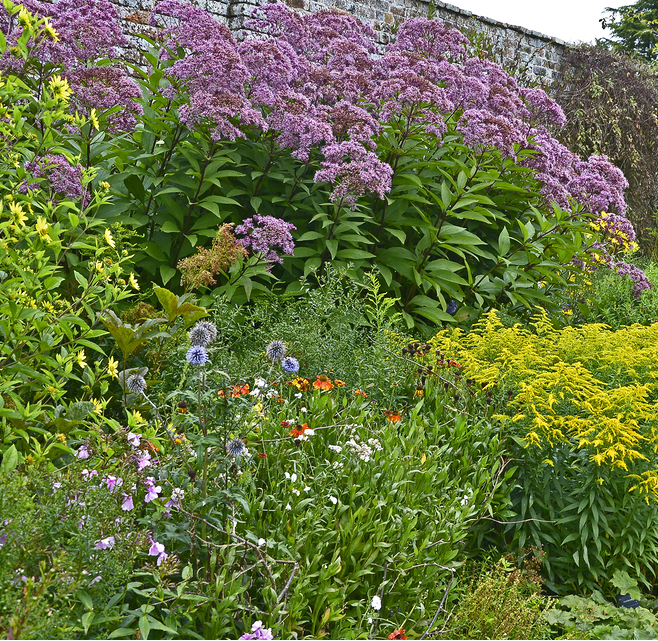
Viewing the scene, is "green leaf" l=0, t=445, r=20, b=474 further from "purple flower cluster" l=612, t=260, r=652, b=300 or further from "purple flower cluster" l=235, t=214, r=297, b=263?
"purple flower cluster" l=612, t=260, r=652, b=300

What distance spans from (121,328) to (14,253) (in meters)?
0.91

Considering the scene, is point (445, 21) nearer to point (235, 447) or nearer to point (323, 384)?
point (323, 384)

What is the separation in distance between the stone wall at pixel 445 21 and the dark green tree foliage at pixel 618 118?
0.48 metres

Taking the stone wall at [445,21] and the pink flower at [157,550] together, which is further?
the stone wall at [445,21]

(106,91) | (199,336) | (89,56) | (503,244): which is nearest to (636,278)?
(503,244)

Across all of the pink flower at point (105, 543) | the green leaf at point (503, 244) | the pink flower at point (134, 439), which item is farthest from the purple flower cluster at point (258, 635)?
the green leaf at point (503, 244)

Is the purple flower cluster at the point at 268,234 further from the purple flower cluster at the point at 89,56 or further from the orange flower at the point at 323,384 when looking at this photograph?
the purple flower cluster at the point at 89,56

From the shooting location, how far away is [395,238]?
537 centimetres

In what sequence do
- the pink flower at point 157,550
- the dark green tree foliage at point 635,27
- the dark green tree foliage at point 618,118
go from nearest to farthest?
the pink flower at point 157,550
the dark green tree foliage at point 618,118
the dark green tree foliage at point 635,27

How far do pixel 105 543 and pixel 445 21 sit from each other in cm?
1134

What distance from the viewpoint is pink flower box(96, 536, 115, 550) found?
1.88 meters

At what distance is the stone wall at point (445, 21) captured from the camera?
868 cm

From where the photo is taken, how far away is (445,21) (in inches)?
446

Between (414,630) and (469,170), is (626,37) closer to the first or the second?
(469,170)
